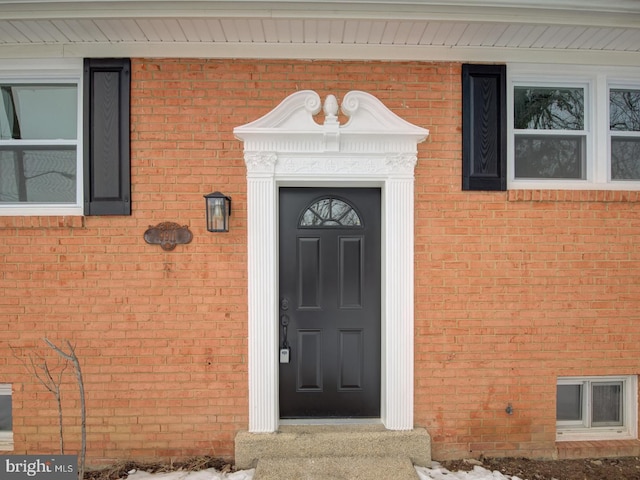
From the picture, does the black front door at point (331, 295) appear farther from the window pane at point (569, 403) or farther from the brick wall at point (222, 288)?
the window pane at point (569, 403)

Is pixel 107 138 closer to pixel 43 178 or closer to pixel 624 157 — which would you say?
pixel 43 178

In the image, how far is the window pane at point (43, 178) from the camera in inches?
124

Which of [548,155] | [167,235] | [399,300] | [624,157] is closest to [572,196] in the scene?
[548,155]

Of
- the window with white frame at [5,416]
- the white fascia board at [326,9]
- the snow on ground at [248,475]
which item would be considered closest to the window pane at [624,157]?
the white fascia board at [326,9]

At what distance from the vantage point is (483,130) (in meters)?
3.10

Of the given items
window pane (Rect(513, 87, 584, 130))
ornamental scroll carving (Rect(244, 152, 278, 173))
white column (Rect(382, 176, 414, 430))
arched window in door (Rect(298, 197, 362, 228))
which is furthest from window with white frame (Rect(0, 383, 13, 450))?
window pane (Rect(513, 87, 584, 130))

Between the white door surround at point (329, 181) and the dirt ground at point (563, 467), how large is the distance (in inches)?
28.7

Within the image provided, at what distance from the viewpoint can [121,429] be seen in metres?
3.03

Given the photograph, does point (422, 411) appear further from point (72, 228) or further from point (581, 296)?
point (72, 228)

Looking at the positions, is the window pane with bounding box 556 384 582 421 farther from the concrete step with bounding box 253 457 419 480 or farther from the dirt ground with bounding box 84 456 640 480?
the concrete step with bounding box 253 457 419 480

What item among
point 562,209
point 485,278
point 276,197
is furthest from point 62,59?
point 562,209

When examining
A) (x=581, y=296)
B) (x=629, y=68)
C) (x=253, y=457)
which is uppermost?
(x=629, y=68)

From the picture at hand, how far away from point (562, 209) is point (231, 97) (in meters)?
3.03

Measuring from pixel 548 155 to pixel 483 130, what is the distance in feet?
2.34
